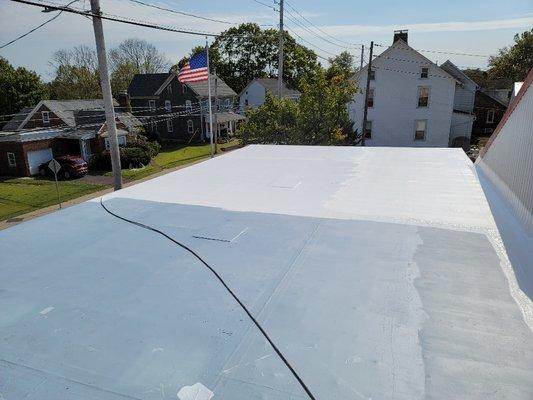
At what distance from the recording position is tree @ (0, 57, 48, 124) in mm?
45094

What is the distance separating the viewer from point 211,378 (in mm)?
3115

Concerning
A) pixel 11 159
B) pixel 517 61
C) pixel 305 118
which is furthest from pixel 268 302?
pixel 517 61

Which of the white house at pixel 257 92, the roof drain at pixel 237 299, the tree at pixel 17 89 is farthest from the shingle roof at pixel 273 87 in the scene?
the roof drain at pixel 237 299

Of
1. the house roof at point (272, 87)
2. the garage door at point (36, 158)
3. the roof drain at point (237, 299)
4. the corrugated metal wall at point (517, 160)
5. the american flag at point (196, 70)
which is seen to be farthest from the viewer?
the house roof at point (272, 87)

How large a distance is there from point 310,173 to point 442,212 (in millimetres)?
4540

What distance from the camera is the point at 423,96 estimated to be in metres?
34.0

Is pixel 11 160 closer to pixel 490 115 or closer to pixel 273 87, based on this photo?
pixel 273 87

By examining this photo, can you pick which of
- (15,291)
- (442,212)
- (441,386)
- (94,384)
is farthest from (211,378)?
(442,212)

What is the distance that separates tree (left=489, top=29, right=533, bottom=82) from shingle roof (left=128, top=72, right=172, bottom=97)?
58.8 metres

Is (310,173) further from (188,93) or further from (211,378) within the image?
(188,93)

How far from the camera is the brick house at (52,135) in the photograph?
30156mm

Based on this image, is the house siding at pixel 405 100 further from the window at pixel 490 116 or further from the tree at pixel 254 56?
the tree at pixel 254 56

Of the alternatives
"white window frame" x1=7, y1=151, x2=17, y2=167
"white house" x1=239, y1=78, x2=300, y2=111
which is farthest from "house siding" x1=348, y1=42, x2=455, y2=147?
"white window frame" x1=7, y1=151, x2=17, y2=167

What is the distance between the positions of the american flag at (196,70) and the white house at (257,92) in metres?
33.9
